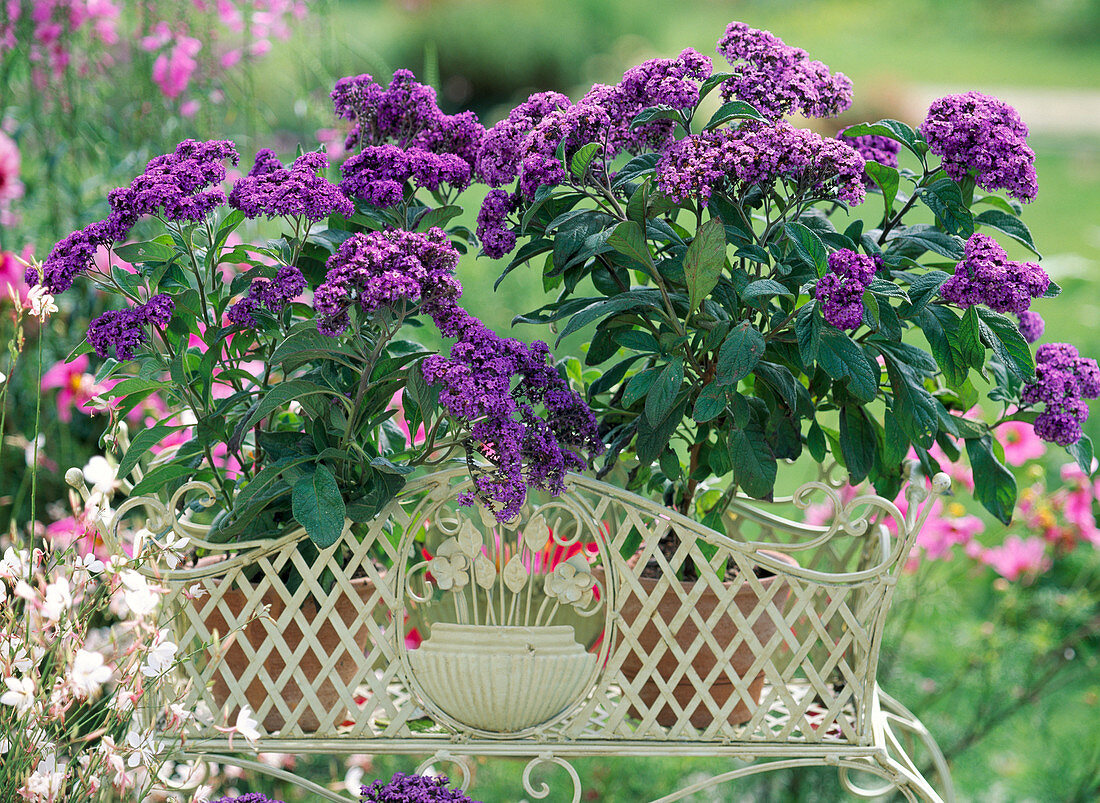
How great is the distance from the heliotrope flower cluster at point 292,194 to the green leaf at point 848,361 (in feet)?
1.62

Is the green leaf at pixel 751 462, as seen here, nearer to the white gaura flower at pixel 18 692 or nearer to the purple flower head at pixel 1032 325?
the purple flower head at pixel 1032 325

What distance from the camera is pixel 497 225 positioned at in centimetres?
111

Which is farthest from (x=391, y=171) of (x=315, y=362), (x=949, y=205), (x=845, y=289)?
(x=949, y=205)

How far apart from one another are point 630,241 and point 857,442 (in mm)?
398

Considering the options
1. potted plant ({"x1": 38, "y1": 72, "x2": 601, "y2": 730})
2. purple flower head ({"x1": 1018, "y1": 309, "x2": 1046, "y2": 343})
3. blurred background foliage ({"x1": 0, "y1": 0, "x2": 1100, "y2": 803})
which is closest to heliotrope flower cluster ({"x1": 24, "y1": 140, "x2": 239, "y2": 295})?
potted plant ({"x1": 38, "y1": 72, "x2": 601, "y2": 730})

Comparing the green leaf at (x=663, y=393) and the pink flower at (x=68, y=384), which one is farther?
the pink flower at (x=68, y=384)

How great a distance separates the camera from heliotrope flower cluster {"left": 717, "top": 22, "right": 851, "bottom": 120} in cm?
107

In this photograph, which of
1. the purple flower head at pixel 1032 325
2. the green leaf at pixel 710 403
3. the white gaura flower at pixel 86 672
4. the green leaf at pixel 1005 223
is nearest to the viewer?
the white gaura flower at pixel 86 672

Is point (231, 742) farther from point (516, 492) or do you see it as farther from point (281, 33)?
point (281, 33)

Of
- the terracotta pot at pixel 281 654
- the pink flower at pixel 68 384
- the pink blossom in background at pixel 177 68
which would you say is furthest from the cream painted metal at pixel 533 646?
the pink blossom in background at pixel 177 68

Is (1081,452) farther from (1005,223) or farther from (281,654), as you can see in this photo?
(281,654)

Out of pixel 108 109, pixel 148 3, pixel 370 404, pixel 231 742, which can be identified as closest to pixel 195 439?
pixel 370 404

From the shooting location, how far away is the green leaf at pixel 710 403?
103 centimetres

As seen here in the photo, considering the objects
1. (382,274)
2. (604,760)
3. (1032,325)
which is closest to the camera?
(382,274)
